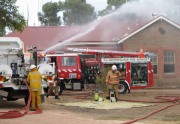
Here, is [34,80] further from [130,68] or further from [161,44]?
[161,44]

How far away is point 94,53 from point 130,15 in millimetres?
12142

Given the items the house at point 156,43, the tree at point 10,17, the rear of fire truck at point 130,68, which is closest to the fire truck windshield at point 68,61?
the rear of fire truck at point 130,68

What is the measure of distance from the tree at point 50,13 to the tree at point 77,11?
4.07ft

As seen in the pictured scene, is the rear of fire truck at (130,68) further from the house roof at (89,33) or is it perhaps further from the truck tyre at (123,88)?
the house roof at (89,33)

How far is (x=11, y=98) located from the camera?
52.5 feet

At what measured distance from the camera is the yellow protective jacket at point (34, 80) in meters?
14.8

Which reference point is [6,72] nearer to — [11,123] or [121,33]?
[11,123]

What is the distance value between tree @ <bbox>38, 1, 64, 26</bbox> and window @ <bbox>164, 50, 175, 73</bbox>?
103 ft

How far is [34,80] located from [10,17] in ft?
9.99

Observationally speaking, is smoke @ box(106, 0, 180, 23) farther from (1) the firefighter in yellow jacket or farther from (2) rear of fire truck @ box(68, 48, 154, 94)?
(1) the firefighter in yellow jacket

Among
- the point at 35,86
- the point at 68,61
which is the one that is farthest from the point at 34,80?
the point at 68,61

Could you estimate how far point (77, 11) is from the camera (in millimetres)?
60719

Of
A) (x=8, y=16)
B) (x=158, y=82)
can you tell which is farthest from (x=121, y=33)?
(x=8, y=16)

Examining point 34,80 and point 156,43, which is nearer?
point 34,80
